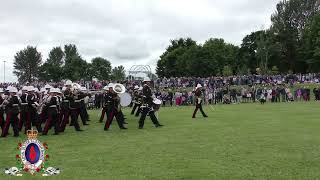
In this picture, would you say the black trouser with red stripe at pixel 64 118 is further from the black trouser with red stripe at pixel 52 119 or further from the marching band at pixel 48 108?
the black trouser with red stripe at pixel 52 119

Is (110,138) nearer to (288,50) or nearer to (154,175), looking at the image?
(154,175)

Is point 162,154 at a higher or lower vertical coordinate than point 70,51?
lower

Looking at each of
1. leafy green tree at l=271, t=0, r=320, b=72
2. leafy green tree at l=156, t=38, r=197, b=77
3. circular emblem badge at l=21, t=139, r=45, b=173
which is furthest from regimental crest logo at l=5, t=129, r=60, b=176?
leafy green tree at l=156, t=38, r=197, b=77

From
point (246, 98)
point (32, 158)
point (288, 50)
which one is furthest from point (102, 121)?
point (288, 50)

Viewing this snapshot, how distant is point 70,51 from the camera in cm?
12744

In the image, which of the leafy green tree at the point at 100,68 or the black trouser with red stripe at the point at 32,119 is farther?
the leafy green tree at the point at 100,68

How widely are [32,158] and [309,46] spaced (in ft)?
259

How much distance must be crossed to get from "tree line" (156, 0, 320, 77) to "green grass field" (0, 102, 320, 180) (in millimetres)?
60829

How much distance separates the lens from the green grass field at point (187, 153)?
33.2 ft

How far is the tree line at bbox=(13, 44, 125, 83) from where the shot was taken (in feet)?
267

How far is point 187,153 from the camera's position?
41.9 feet

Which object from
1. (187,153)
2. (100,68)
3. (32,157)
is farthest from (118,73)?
(32,157)

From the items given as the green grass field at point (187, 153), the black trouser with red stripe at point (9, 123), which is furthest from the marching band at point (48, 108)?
the green grass field at point (187, 153)

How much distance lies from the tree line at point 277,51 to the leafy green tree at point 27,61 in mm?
39150
